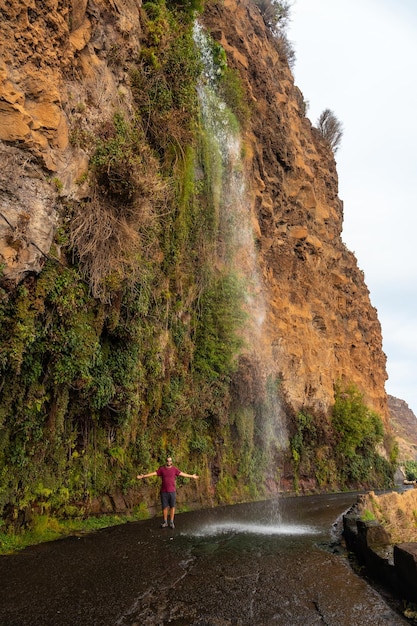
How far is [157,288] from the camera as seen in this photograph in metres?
13.0

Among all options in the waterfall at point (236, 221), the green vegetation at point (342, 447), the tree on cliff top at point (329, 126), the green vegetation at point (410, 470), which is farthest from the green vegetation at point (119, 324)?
the green vegetation at point (410, 470)

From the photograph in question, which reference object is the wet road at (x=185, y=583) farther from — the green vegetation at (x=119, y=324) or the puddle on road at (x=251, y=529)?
the green vegetation at (x=119, y=324)

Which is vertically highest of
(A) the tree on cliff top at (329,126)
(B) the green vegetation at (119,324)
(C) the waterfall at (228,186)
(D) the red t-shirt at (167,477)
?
(A) the tree on cliff top at (329,126)

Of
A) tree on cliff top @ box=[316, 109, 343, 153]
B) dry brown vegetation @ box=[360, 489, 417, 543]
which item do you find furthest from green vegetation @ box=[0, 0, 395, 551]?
tree on cliff top @ box=[316, 109, 343, 153]

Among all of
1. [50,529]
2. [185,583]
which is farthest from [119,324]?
[185,583]

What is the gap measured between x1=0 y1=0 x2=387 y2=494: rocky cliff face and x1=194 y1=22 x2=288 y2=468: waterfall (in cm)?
92

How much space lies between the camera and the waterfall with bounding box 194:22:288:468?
18.9m

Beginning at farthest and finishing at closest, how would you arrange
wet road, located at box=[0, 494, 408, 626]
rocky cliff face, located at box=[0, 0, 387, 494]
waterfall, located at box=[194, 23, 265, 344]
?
waterfall, located at box=[194, 23, 265, 344] < rocky cliff face, located at box=[0, 0, 387, 494] < wet road, located at box=[0, 494, 408, 626]

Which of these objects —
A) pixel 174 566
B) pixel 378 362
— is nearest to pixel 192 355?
pixel 174 566

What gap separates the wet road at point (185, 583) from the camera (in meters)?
4.56

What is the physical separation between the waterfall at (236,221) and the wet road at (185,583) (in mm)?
11942

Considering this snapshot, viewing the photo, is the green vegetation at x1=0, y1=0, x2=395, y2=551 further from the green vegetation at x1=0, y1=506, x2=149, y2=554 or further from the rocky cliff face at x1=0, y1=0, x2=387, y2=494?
the rocky cliff face at x1=0, y1=0, x2=387, y2=494

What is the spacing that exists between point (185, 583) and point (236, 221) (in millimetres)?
17225

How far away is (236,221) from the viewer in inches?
825
